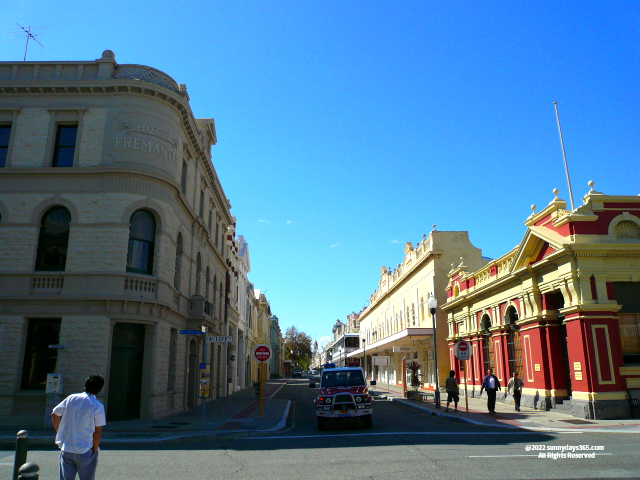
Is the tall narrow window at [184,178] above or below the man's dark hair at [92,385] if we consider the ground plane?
above

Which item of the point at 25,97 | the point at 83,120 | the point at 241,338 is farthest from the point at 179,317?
the point at 241,338

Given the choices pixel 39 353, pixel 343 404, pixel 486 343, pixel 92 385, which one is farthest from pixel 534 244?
pixel 39 353

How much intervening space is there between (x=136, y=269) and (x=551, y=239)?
51.5 feet

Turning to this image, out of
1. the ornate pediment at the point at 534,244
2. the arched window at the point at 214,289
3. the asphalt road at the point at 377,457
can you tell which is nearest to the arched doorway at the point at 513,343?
the ornate pediment at the point at 534,244

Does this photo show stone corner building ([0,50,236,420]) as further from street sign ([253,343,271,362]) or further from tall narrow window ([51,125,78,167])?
street sign ([253,343,271,362])

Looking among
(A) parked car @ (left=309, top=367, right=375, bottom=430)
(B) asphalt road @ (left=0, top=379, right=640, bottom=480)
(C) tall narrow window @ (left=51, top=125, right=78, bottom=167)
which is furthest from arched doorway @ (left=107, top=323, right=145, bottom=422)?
(C) tall narrow window @ (left=51, top=125, right=78, bottom=167)

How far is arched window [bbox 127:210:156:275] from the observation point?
17.9m

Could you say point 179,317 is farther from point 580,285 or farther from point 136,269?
point 580,285

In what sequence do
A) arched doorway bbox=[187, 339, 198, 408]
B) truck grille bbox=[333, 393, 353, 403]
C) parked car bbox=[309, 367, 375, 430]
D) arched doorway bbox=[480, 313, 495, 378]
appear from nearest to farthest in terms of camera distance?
parked car bbox=[309, 367, 375, 430] < truck grille bbox=[333, 393, 353, 403] < arched doorway bbox=[187, 339, 198, 408] < arched doorway bbox=[480, 313, 495, 378]

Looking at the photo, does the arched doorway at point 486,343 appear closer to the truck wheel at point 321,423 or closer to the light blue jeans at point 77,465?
the truck wheel at point 321,423

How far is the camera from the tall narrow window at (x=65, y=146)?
1881 centimetres

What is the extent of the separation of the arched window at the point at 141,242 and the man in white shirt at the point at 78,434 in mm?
12768

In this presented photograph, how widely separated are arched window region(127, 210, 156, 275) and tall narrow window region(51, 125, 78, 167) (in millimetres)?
3620

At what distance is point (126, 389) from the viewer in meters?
17.0
